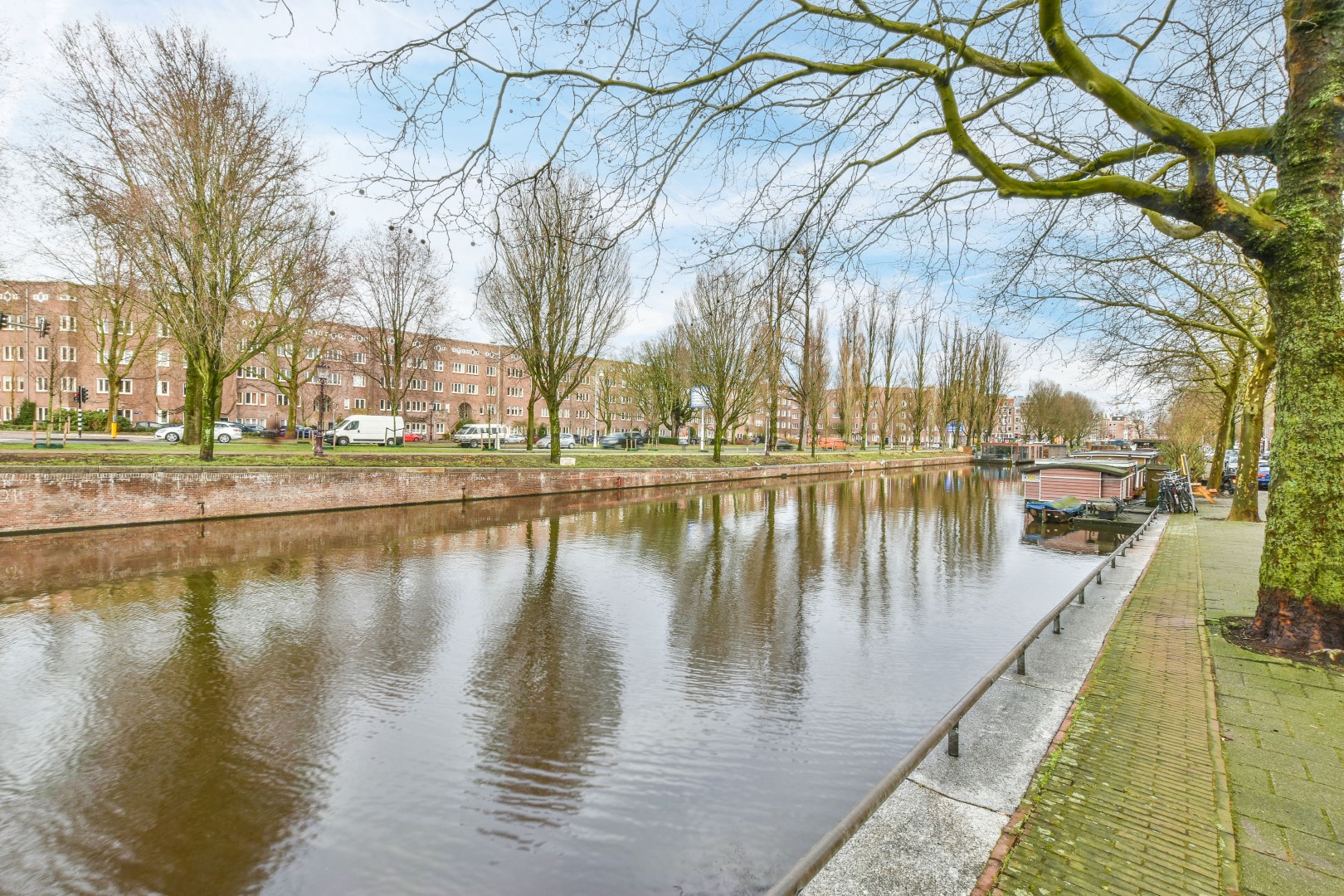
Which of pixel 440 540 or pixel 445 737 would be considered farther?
pixel 440 540

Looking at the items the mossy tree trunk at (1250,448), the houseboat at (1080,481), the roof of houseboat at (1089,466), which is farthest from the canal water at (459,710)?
the roof of houseboat at (1089,466)

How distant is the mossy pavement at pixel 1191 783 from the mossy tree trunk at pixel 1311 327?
81cm

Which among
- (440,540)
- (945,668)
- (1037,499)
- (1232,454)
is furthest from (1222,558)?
(1232,454)

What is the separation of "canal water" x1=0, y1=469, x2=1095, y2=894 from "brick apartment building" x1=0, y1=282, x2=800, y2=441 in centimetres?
2044

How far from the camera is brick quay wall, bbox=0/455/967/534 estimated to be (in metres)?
15.3

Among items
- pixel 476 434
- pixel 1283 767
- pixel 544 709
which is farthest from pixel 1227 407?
pixel 476 434

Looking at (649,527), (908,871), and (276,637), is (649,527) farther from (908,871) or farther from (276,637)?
(908,871)

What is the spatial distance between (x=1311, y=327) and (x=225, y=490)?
22.8 metres

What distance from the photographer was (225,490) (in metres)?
18.0

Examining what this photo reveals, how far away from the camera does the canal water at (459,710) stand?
13.0ft

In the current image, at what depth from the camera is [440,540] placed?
624 inches

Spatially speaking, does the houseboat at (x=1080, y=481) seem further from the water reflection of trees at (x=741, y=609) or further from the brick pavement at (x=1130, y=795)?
the brick pavement at (x=1130, y=795)

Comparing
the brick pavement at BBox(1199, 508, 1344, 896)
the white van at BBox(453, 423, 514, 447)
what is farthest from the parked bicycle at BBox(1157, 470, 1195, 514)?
the white van at BBox(453, 423, 514, 447)

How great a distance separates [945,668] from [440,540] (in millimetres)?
12696
